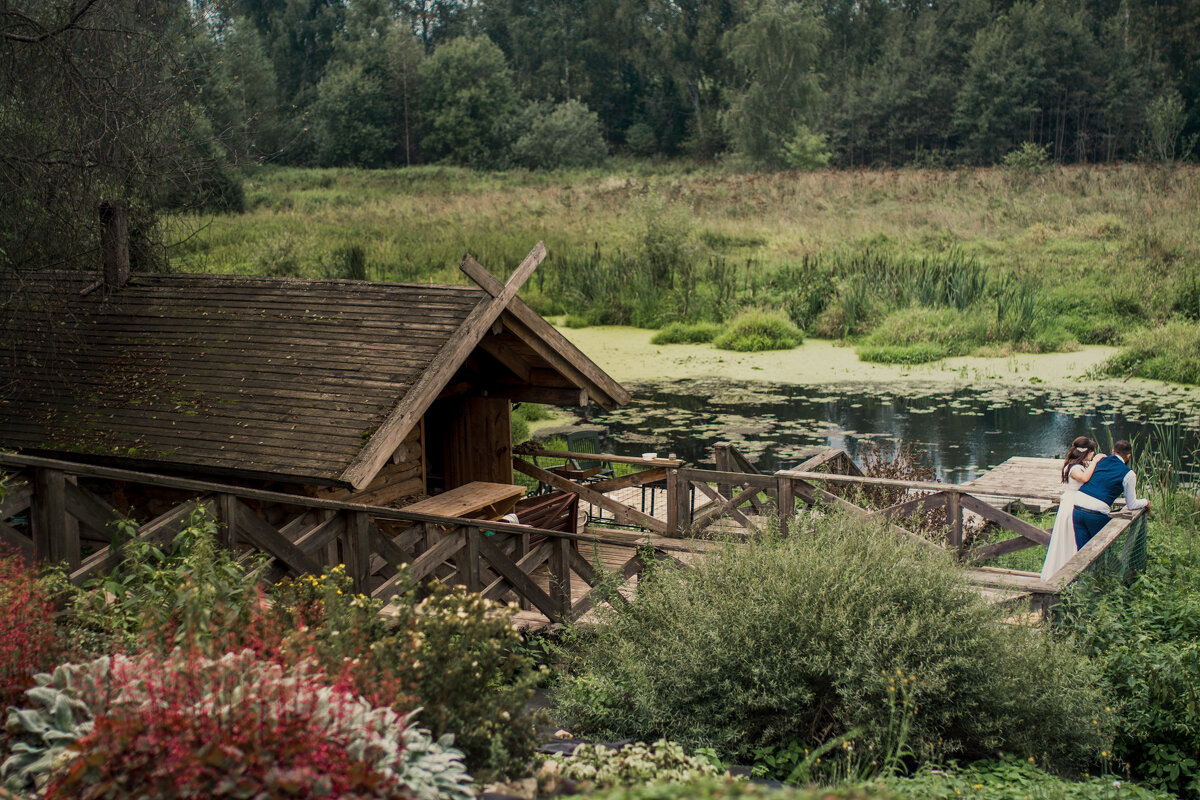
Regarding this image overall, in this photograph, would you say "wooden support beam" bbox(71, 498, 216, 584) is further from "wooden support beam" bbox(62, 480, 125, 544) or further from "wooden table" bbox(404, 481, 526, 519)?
"wooden table" bbox(404, 481, 526, 519)

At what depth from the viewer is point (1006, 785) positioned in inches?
180

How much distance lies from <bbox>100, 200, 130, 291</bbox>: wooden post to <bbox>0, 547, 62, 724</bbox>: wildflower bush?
6131 mm

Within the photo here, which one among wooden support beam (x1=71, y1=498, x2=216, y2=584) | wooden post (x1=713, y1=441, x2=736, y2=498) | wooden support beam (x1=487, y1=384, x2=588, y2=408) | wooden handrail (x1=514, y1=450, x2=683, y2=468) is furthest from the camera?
wooden post (x1=713, y1=441, x2=736, y2=498)

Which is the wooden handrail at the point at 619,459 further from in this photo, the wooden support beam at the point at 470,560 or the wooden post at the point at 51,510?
the wooden post at the point at 51,510

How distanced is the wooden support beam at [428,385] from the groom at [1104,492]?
465cm

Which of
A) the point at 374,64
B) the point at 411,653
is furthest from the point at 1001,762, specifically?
the point at 374,64

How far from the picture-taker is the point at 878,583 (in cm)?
539

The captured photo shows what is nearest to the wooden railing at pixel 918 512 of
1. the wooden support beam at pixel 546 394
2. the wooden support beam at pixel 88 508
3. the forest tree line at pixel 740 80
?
the wooden support beam at pixel 546 394

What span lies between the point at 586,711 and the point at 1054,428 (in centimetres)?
1275

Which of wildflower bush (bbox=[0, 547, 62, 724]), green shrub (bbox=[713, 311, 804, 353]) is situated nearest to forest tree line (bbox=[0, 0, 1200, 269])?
green shrub (bbox=[713, 311, 804, 353])

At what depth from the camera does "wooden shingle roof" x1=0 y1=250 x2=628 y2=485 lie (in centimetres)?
728

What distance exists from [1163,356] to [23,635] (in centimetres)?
2020

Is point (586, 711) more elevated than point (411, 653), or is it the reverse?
point (411, 653)

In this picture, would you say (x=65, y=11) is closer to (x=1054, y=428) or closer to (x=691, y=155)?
(x=1054, y=428)
